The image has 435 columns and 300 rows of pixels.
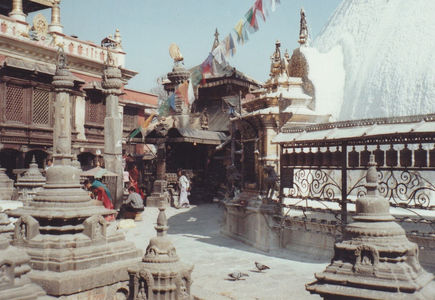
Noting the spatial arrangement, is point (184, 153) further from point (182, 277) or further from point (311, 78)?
point (182, 277)

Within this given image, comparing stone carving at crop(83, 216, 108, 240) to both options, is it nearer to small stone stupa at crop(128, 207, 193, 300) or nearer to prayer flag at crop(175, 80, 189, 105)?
small stone stupa at crop(128, 207, 193, 300)

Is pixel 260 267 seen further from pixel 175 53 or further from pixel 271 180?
pixel 175 53

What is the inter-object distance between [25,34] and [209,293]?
57.2 feet

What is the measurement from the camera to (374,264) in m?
3.62

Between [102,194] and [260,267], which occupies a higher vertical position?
[102,194]

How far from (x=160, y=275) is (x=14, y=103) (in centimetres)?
1655

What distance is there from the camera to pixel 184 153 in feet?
73.8

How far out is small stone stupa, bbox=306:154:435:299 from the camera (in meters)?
3.52

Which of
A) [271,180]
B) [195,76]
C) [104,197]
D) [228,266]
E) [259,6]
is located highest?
[259,6]

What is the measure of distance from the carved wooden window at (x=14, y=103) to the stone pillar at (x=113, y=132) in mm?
5275

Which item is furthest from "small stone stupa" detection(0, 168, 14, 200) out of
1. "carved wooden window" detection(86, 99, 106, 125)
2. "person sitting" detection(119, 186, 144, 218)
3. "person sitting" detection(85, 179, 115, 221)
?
"carved wooden window" detection(86, 99, 106, 125)

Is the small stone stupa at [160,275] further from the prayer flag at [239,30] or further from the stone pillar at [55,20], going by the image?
the stone pillar at [55,20]

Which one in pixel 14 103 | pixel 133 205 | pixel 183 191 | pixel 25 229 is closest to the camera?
pixel 25 229

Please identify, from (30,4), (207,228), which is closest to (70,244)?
(207,228)
